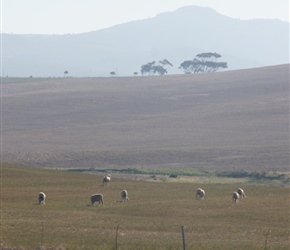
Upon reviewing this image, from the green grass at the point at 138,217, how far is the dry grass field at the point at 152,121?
26.1 m

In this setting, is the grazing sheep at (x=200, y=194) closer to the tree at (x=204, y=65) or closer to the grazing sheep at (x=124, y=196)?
the grazing sheep at (x=124, y=196)

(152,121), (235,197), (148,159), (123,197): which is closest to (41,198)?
(123,197)

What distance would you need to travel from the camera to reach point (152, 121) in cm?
10662

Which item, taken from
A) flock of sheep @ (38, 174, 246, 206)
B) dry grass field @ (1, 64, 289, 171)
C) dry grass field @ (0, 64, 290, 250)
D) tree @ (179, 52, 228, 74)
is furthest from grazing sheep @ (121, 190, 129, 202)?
tree @ (179, 52, 228, 74)

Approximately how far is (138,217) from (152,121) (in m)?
72.5

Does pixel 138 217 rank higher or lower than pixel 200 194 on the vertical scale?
higher

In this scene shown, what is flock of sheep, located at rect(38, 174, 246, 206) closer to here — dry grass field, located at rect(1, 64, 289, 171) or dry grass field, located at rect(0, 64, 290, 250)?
dry grass field, located at rect(0, 64, 290, 250)

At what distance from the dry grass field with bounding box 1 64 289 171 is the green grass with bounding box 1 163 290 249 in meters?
26.1

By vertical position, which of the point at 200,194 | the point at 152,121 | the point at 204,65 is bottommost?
the point at 152,121

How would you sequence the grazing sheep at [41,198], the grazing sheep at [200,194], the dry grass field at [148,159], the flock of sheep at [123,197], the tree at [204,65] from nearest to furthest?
1. the dry grass field at [148,159]
2. the flock of sheep at [123,197]
3. the grazing sheep at [41,198]
4. the grazing sheep at [200,194]
5. the tree at [204,65]

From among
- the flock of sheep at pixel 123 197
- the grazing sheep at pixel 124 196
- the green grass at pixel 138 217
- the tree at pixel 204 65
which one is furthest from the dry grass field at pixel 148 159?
the tree at pixel 204 65

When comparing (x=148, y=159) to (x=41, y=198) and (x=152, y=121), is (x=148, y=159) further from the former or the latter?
(x=41, y=198)

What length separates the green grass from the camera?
83.7 ft

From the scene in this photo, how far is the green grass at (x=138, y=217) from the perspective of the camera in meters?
25.5
